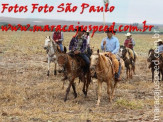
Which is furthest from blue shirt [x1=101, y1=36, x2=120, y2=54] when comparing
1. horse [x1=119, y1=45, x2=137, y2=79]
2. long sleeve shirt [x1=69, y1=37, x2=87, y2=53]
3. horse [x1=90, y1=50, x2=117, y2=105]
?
horse [x1=119, y1=45, x2=137, y2=79]

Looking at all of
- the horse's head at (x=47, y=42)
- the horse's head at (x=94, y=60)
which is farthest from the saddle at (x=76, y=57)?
the horse's head at (x=47, y=42)

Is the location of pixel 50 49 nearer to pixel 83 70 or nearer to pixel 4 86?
pixel 4 86

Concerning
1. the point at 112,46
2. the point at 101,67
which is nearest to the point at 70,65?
the point at 101,67

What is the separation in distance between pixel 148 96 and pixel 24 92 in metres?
4.63

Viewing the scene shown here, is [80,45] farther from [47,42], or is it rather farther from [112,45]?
[47,42]

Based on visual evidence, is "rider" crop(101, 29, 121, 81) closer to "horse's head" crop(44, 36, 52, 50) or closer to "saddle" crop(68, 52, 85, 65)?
"saddle" crop(68, 52, 85, 65)

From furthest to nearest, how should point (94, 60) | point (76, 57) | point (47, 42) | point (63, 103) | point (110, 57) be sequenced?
1. point (47, 42)
2. point (76, 57)
3. point (110, 57)
4. point (63, 103)
5. point (94, 60)

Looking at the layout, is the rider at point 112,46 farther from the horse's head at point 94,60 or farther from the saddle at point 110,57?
the horse's head at point 94,60

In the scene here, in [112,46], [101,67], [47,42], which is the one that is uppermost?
[47,42]

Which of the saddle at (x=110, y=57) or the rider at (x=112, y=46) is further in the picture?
the rider at (x=112, y=46)

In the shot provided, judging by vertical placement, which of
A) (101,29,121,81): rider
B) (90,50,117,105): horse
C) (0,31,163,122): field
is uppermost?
(101,29,121,81): rider

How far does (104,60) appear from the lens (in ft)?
34.6

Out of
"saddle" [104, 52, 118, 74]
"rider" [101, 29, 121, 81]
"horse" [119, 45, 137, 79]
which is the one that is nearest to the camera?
"saddle" [104, 52, 118, 74]

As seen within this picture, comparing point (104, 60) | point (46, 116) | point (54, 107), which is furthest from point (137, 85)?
point (46, 116)
